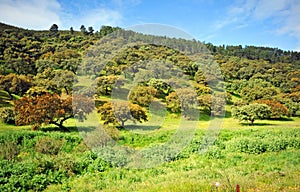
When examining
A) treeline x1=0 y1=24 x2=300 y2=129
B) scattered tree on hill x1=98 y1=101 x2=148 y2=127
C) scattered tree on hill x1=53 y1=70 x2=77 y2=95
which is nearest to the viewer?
scattered tree on hill x1=98 y1=101 x2=148 y2=127

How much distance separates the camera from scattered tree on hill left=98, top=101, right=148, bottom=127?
28.3m

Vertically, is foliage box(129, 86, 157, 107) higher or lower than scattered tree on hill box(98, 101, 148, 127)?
higher

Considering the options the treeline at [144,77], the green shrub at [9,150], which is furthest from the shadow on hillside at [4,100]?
the green shrub at [9,150]

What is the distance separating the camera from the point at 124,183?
1117 cm

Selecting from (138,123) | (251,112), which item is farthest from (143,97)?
(251,112)

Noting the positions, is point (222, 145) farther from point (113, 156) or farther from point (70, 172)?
point (70, 172)

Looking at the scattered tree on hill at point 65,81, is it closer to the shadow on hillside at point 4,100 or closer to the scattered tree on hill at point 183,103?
the shadow on hillside at point 4,100

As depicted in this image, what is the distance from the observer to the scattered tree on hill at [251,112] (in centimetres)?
3762

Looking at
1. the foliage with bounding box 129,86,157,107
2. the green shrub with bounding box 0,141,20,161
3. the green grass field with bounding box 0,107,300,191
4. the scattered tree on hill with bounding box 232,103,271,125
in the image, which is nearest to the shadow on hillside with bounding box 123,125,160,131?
the foliage with bounding box 129,86,157,107

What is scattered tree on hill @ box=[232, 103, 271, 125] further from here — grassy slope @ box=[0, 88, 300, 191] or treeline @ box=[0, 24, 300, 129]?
grassy slope @ box=[0, 88, 300, 191]

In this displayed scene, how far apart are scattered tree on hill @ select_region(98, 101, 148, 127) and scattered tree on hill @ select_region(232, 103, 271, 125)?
1547cm

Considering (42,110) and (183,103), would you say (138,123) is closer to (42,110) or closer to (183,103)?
(183,103)

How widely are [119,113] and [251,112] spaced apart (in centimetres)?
1924

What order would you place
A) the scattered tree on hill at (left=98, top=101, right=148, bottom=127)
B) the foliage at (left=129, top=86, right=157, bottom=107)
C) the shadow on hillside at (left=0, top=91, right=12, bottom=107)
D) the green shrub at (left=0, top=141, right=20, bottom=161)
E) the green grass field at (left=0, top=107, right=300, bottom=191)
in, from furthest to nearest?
1. the shadow on hillside at (left=0, top=91, right=12, bottom=107)
2. the foliage at (left=129, top=86, right=157, bottom=107)
3. the scattered tree on hill at (left=98, top=101, right=148, bottom=127)
4. the green shrub at (left=0, top=141, right=20, bottom=161)
5. the green grass field at (left=0, top=107, right=300, bottom=191)
